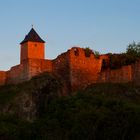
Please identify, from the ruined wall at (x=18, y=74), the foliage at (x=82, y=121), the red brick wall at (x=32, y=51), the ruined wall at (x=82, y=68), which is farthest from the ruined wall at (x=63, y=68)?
the foliage at (x=82, y=121)

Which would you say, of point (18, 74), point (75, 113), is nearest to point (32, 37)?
point (18, 74)

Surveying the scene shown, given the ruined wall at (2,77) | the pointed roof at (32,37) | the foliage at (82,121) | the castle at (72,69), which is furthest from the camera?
the ruined wall at (2,77)

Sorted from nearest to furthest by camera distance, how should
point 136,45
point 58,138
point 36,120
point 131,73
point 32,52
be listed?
point 58,138
point 36,120
point 131,73
point 32,52
point 136,45

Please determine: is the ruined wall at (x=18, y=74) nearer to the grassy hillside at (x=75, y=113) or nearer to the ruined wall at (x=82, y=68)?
the grassy hillside at (x=75, y=113)

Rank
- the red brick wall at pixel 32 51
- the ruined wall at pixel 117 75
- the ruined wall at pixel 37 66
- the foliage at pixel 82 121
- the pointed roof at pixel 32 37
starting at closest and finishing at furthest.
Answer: the foliage at pixel 82 121, the ruined wall at pixel 117 75, the ruined wall at pixel 37 66, the red brick wall at pixel 32 51, the pointed roof at pixel 32 37

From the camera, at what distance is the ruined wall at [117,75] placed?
56469 mm

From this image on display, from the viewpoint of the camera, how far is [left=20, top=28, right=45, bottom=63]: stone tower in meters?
60.4

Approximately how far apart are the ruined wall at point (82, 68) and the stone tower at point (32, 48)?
329 cm

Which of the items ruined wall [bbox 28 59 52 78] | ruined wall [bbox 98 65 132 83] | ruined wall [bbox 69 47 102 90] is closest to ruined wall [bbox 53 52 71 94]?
ruined wall [bbox 69 47 102 90]

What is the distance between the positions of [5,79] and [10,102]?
7.72m

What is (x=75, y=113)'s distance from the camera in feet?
166

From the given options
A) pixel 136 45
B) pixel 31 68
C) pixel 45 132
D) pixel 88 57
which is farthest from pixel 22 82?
pixel 136 45

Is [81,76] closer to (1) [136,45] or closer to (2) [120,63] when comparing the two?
(2) [120,63]

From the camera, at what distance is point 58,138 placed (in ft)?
159
